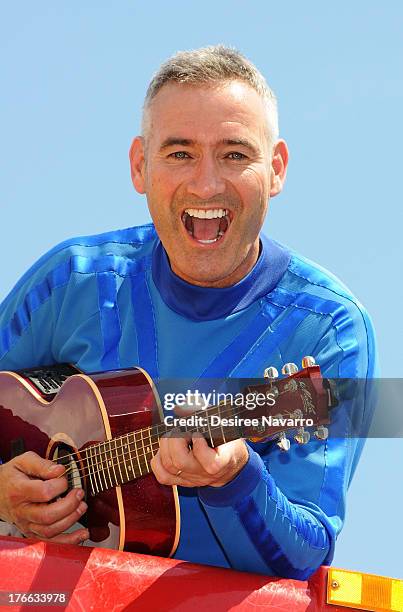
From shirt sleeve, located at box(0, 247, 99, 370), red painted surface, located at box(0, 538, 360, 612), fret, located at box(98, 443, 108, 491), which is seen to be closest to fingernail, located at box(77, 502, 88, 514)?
fret, located at box(98, 443, 108, 491)

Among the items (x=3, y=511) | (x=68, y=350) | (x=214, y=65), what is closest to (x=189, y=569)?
(x=3, y=511)

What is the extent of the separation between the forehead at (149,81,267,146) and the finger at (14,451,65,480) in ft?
4.22

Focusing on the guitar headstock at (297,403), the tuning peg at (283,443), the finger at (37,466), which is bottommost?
the finger at (37,466)

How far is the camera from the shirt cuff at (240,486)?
4148 millimetres

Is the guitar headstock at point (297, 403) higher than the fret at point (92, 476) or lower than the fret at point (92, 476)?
higher

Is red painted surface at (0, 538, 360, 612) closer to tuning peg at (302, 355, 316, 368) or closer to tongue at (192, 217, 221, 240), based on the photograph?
tuning peg at (302, 355, 316, 368)

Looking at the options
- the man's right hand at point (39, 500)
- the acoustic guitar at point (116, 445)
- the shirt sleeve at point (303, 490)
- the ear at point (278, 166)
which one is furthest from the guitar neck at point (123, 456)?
the ear at point (278, 166)

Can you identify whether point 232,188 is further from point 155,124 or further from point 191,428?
point 191,428

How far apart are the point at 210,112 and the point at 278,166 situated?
480 mm

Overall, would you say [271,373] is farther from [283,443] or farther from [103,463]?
[103,463]

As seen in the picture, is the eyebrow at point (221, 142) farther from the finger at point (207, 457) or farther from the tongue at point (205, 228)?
the finger at point (207, 457)

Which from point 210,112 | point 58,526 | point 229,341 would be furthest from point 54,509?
point 210,112

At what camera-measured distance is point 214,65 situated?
5.06 meters

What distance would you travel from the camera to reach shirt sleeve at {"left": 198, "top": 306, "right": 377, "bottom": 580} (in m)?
4.22
